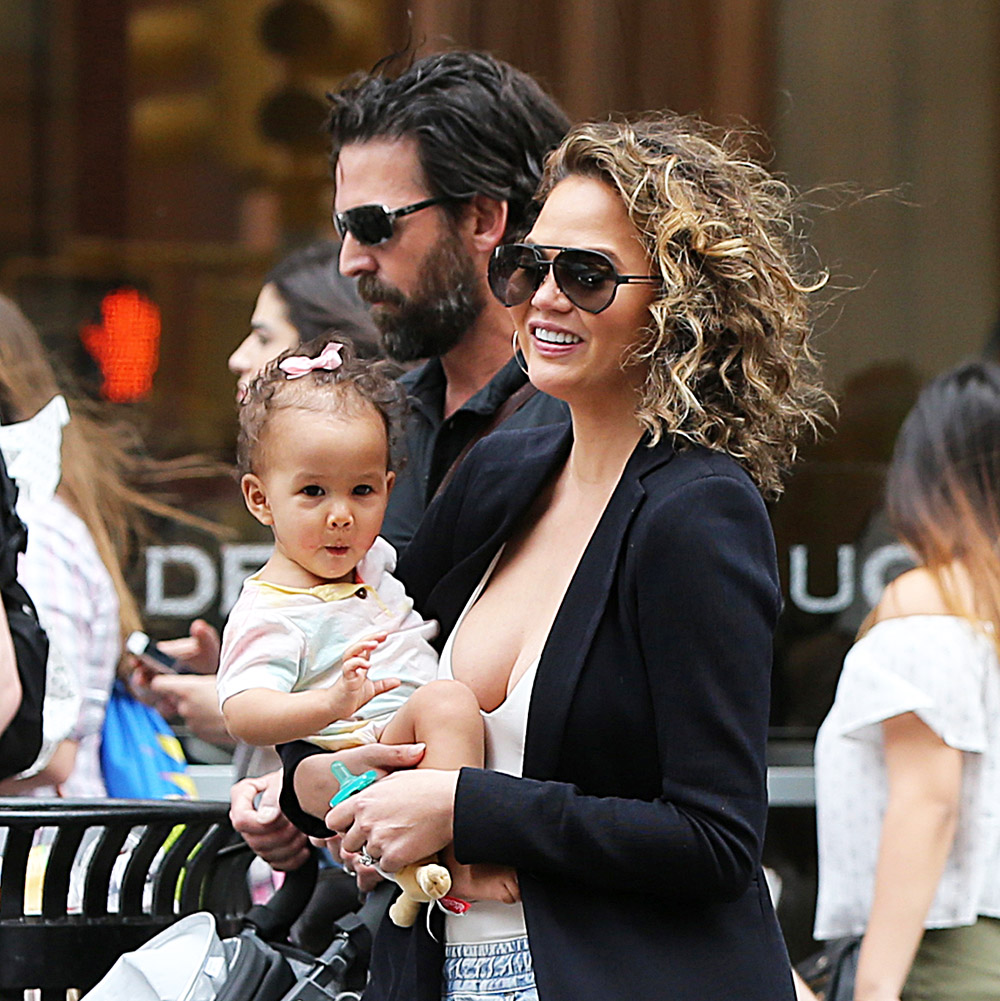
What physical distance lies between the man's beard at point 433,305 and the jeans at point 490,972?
4.20ft

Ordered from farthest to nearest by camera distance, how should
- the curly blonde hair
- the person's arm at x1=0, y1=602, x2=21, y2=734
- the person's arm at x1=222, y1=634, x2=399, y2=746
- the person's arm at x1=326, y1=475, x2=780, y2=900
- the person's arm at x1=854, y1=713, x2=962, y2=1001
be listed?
the person's arm at x1=854, y1=713, x2=962, y2=1001 < the person's arm at x1=0, y1=602, x2=21, y2=734 < the person's arm at x1=222, y1=634, x2=399, y2=746 < the curly blonde hair < the person's arm at x1=326, y1=475, x2=780, y2=900

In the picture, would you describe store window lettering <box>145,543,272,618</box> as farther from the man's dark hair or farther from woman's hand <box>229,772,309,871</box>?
A: woman's hand <box>229,772,309,871</box>

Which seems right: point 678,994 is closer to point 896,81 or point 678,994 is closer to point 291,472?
point 291,472

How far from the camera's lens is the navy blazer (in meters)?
1.93

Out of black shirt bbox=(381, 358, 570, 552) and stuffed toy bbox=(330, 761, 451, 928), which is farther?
black shirt bbox=(381, 358, 570, 552)

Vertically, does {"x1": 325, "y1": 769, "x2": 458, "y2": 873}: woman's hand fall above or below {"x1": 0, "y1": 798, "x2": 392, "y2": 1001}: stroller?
above

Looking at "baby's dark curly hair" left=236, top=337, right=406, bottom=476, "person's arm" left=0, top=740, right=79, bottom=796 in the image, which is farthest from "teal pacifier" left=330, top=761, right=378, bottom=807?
"person's arm" left=0, top=740, right=79, bottom=796

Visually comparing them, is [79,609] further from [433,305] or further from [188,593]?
[188,593]

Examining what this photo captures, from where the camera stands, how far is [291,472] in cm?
233

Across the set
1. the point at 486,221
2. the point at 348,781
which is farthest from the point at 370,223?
the point at 348,781

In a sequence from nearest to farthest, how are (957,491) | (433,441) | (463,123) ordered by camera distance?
1. (433,441)
2. (463,123)
3. (957,491)

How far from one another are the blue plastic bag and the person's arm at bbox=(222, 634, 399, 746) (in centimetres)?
144

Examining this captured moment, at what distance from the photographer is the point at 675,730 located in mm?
1934

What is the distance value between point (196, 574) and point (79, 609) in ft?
4.49
